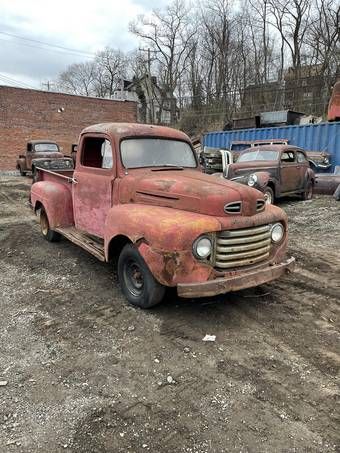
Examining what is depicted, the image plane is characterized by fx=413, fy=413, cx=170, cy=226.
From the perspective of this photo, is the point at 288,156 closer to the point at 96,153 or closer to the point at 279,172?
the point at 279,172

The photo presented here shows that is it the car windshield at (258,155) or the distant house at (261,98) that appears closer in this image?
the car windshield at (258,155)

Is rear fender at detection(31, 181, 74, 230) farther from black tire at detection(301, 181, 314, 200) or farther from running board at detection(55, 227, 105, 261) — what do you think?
black tire at detection(301, 181, 314, 200)

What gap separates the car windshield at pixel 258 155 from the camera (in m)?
11.6

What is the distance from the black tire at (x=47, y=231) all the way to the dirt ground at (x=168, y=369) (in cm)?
167

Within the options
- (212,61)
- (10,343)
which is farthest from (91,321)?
(212,61)

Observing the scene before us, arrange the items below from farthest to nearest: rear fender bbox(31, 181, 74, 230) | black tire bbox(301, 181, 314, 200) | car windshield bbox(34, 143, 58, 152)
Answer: car windshield bbox(34, 143, 58, 152) → black tire bbox(301, 181, 314, 200) → rear fender bbox(31, 181, 74, 230)

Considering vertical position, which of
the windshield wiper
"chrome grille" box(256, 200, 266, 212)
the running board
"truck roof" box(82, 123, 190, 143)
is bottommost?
the running board

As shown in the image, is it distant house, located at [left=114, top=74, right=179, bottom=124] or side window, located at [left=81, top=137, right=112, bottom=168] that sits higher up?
distant house, located at [left=114, top=74, right=179, bottom=124]

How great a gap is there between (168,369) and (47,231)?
474 cm

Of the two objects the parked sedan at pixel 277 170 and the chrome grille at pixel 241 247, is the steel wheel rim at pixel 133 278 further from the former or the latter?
the parked sedan at pixel 277 170

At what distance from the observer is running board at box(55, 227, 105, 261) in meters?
5.22

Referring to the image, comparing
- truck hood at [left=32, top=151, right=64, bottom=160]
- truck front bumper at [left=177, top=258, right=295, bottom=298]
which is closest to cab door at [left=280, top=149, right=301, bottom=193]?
truck front bumper at [left=177, top=258, right=295, bottom=298]

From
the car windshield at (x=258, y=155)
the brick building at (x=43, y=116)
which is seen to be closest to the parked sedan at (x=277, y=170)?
the car windshield at (x=258, y=155)

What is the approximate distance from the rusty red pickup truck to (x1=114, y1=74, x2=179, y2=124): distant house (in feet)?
114
